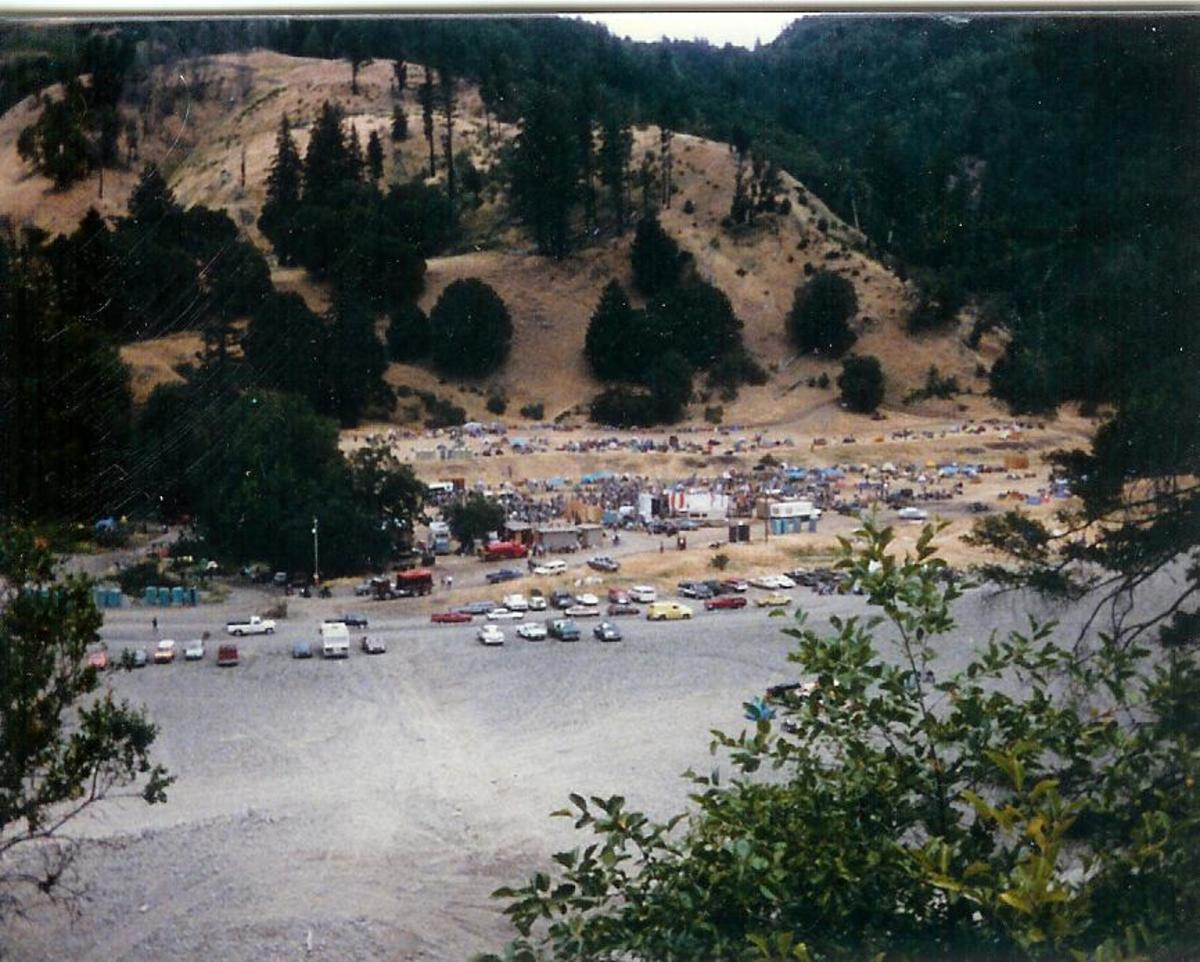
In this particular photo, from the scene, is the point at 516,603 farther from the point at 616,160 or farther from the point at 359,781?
the point at 616,160

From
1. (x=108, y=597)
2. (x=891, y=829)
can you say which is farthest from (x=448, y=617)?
(x=891, y=829)

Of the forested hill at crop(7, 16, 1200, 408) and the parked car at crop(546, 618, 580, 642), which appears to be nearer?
the forested hill at crop(7, 16, 1200, 408)

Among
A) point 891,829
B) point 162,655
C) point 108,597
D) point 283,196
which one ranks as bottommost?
point 891,829

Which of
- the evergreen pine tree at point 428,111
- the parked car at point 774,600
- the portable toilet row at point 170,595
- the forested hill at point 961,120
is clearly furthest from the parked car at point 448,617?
the forested hill at point 961,120

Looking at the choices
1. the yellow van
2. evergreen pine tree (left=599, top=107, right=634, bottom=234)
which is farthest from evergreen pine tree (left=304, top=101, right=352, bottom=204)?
the yellow van

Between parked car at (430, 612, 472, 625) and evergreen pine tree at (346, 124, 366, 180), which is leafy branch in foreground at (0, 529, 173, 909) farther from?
evergreen pine tree at (346, 124, 366, 180)

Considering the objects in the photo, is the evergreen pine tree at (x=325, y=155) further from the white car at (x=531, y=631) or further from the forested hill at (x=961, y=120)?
the white car at (x=531, y=631)
